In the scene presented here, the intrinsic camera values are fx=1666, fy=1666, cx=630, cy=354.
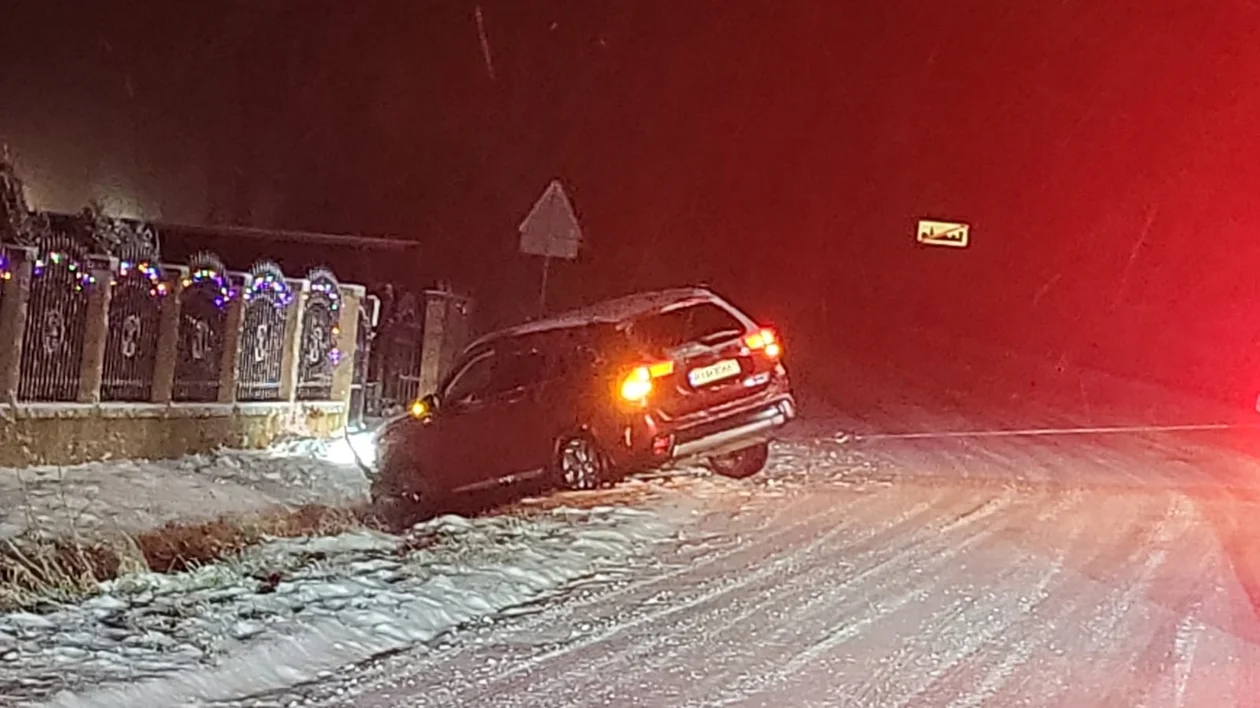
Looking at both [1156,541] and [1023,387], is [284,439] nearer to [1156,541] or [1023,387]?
[1156,541]

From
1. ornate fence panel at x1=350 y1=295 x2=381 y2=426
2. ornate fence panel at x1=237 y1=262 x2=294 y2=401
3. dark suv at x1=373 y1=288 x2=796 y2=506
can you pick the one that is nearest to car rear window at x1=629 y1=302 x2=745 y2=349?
dark suv at x1=373 y1=288 x2=796 y2=506

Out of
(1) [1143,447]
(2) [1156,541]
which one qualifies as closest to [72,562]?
(2) [1156,541]

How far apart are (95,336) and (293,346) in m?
3.35

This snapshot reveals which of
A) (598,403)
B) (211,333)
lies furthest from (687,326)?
(211,333)

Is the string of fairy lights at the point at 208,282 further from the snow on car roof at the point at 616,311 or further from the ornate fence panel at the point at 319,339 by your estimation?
the snow on car roof at the point at 616,311

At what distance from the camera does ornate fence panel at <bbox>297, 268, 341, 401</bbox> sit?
1820 cm

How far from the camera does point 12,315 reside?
1377 centimetres

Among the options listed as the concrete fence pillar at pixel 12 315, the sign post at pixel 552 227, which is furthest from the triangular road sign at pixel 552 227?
the concrete fence pillar at pixel 12 315

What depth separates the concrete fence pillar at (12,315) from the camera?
13703mm

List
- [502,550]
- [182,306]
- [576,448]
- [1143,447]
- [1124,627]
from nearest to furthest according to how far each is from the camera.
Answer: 1. [1124,627]
2. [502,550]
3. [576,448]
4. [182,306]
5. [1143,447]

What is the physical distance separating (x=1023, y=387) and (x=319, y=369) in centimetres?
1778

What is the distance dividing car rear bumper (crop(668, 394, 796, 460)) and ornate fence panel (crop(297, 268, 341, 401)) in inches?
220

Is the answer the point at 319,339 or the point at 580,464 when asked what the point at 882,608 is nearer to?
the point at 580,464

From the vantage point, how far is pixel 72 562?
396 inches
